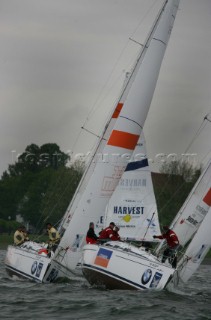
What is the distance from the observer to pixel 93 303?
2419 cm

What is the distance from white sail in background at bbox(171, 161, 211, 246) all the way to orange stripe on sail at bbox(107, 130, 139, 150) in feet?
10.1

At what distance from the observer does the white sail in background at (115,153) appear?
97.2 feet

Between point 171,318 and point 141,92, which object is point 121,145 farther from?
point 171,318

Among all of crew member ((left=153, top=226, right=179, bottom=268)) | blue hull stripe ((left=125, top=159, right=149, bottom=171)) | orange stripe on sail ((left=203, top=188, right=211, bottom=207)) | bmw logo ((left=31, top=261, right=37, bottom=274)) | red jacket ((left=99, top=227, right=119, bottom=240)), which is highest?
blue hull stripe ((left=125, top=159, right=149, bottom=171))

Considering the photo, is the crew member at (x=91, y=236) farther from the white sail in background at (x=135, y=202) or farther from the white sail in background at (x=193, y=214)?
the white sail in background at (x=135, y=202)

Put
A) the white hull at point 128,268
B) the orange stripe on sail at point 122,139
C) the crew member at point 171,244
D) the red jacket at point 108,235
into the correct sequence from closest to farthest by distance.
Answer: the white hull at point 128,268 → the red jacket at point 108,235 → the crew member at point 171,244 → the orange stripe on sail at point 122,139

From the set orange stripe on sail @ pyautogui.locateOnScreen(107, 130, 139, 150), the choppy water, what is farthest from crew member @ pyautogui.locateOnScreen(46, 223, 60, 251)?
orange stripe on sail @ pyautogui.locateOnScreen(107, 130, 139, 150)

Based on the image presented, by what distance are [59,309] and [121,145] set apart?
7952 mm

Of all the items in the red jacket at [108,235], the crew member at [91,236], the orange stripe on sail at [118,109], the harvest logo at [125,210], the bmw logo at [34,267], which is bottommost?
the bmw logo at [34,267]

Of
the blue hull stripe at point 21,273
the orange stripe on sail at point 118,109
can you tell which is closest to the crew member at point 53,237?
the blue hull stripe at point 21,273

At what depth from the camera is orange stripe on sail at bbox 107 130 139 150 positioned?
98.3 feet

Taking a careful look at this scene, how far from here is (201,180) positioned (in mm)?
32125

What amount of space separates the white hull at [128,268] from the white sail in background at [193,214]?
4245 millimetres

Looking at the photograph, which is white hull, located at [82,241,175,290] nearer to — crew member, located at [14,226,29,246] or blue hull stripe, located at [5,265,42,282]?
blue hull stripe, located at [5,265,42,282]
